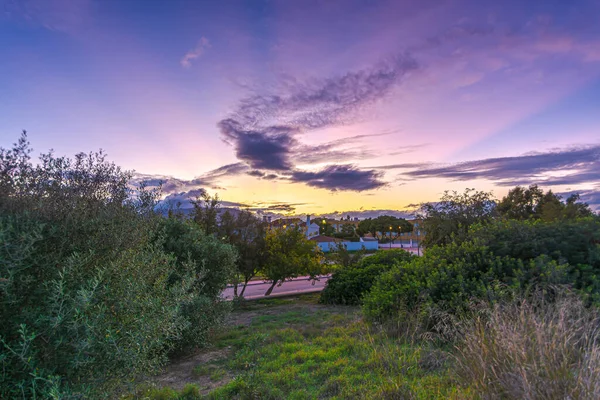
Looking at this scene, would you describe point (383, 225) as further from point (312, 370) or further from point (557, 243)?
point (312, 370)

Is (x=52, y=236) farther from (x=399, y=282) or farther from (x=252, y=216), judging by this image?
(x=252, y=216)

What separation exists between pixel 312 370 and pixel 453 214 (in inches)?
550

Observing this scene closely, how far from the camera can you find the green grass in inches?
160

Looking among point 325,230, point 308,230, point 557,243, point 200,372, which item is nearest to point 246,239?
point 200,372

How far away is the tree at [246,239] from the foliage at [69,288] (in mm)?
10117

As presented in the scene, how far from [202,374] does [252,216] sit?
369 inches

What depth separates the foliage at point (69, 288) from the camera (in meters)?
2.26

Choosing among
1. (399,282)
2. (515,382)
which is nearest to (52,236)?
(515,382)

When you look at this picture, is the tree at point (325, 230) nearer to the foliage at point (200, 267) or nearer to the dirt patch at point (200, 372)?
the foliage at point (200, 267)

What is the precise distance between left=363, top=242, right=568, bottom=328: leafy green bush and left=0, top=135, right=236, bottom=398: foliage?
17.4 ft

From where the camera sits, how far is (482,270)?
7477 mm

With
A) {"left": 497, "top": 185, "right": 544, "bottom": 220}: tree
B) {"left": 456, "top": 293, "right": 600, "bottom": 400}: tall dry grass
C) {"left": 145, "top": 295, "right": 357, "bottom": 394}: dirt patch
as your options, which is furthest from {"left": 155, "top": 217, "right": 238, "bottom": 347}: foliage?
{"left": 497, "top": 185, "right": 544, "bottom": 220}: tree

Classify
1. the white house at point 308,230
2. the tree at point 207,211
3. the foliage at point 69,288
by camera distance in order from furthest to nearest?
Result: the white house at point 308,230
the tree at point 207,211
the foliage at point 69,288

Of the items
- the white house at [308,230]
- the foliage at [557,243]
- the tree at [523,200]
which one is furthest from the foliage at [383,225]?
the foliage at [557,243]
